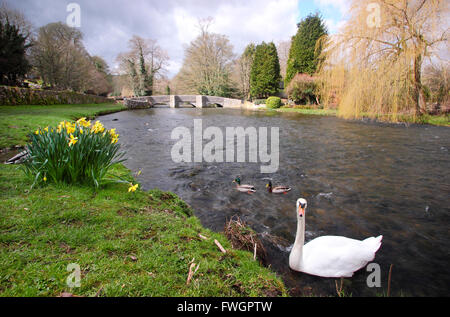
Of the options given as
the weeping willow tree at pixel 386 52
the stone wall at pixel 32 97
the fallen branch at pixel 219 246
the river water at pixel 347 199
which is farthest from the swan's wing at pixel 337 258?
the stone wall at pixel 32 97

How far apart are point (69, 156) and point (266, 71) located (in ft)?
140

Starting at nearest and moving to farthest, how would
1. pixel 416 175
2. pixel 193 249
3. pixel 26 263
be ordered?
pixel 26 263, pixel 193 249, pixel 416 175

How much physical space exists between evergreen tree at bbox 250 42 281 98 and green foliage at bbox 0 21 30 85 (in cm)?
3367

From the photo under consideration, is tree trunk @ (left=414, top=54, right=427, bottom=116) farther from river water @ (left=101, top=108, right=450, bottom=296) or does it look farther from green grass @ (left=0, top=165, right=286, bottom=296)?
green grass @ (left=0, top=165, right=286, bottom=296)

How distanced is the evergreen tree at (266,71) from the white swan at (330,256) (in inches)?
1633

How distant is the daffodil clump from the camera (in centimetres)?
361

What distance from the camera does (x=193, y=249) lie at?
260 cm

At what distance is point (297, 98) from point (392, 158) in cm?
2516

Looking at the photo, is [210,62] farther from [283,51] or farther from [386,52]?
[386,52]

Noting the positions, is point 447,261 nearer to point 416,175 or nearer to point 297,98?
point 416,175

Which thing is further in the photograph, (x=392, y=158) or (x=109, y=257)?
(x=392, y=158)

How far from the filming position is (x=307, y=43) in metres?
33.6

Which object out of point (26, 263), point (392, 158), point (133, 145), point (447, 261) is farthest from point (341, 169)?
point (133, 145)

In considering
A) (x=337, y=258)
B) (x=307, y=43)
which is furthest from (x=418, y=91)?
(x=307, y=43)
